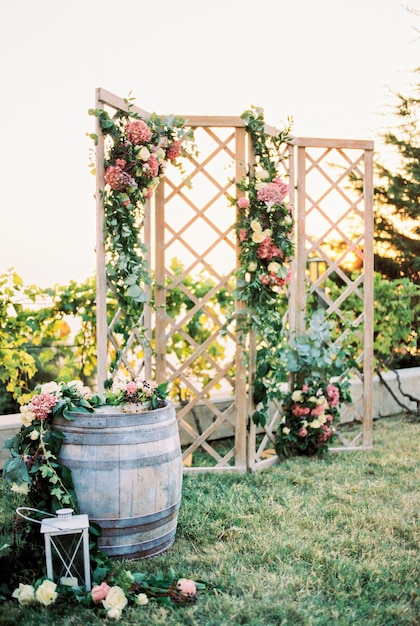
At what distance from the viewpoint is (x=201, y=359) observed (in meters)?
4.55

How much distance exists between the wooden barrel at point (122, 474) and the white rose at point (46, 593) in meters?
0.32

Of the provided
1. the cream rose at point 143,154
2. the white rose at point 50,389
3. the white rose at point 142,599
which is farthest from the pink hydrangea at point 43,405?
the cream rose at point 143,154

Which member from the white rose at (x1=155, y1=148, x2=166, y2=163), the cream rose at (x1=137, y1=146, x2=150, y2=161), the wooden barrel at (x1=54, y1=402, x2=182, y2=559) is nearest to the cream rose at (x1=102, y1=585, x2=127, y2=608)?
the wooden barrel at (x1=54, y1=402, x2=182, y2=559)

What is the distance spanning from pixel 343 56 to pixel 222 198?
1926 mm

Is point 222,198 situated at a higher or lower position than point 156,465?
higher

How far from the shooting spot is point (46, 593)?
208cm

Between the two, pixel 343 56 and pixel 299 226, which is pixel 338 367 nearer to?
pixel 299 226

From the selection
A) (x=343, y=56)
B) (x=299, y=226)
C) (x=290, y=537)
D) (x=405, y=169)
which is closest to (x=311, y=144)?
(x=299, y=226)

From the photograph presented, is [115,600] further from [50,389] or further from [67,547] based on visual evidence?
[50,389]

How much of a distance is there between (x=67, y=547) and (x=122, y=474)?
31 cm

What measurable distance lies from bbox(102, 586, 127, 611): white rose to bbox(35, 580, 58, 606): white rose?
0.58 feet

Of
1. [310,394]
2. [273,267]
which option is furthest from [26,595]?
[310,394]

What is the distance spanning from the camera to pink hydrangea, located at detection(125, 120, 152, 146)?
10.3 feet

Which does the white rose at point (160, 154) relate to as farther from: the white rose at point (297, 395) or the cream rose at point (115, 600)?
the cream rose at point (115, 600)
